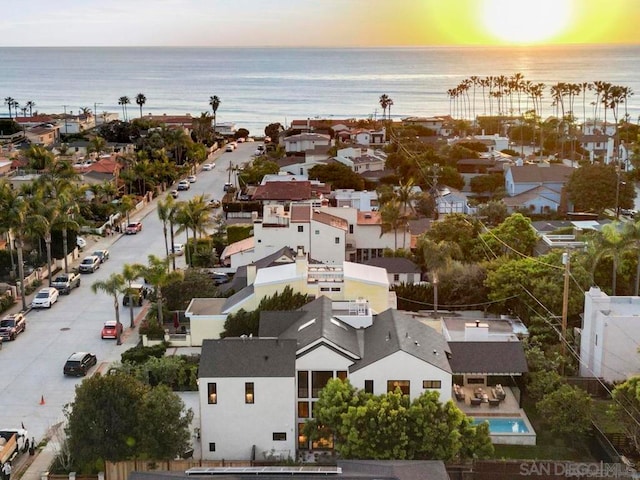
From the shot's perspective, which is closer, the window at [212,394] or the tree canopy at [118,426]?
the tree canopy at [118,426]

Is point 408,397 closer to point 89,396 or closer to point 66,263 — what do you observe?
point 89,396

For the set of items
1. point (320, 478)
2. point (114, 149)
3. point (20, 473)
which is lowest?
point (20, 473)

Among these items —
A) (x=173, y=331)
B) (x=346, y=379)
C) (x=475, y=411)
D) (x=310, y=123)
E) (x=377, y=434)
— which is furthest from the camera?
(x=310, y=123)

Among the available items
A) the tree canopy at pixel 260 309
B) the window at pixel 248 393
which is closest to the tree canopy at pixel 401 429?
the window at pixel 248 393

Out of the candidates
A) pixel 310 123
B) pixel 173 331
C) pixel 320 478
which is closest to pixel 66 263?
pixel 173 331

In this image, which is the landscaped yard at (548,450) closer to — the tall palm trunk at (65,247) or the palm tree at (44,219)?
the palm tree at (44,219)

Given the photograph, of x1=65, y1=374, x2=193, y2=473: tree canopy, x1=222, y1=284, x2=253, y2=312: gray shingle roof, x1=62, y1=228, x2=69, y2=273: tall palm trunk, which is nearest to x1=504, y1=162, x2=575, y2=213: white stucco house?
x1=222, y1=284, x2=253, y2=312: gray shingle roof

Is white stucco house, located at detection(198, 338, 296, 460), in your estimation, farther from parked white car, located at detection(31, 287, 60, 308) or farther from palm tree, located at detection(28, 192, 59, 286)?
palm tree, located at detection(28, 192, 59, 286)
